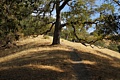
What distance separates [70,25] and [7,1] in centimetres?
1986

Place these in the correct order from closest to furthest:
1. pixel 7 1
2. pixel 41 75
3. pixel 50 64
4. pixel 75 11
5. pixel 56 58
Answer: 1. pixel 7 1
2. pixel 41 75
3. pixel 50 64
4. pixel 56 58
5. pixel 75 11

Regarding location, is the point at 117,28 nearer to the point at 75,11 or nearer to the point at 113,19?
the point at 113,19

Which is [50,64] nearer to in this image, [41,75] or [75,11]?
[41,75]

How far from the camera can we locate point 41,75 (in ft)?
66.4

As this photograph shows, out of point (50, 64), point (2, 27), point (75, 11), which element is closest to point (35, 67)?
point (50, 64)

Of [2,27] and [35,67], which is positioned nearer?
[2,27]

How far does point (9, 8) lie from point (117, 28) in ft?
27.0

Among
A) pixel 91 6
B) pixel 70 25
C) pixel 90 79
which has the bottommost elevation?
pixel 90 79

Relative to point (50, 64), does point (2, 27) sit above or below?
above

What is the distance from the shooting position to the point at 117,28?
68.4 ft

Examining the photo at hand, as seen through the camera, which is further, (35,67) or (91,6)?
(91,6)

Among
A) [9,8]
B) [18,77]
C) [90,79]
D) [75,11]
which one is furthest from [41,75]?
[75,11]

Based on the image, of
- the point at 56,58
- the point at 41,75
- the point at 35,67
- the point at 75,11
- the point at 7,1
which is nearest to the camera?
the point at 7,1

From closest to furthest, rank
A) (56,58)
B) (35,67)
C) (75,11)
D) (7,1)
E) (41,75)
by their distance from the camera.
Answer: (7,1) → (41,75) → (35,67) → (56,58) → (75,11)
